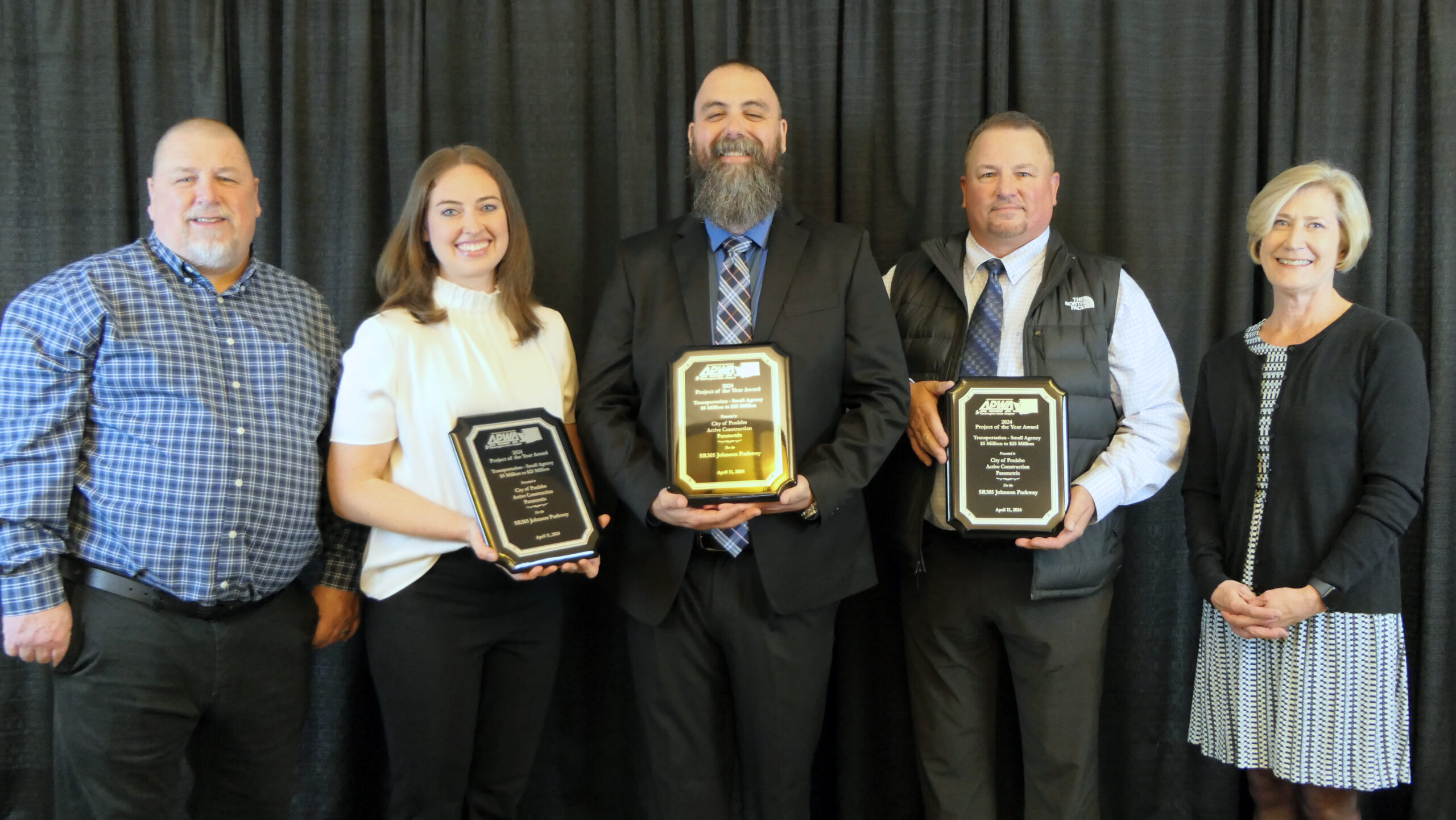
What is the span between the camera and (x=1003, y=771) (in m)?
2.97

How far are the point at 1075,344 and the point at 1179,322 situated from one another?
2.70 ft

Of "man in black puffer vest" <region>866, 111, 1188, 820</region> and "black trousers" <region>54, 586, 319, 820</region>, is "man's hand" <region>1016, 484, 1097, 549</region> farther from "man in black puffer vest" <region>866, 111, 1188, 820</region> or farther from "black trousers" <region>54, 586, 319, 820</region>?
"black trousers" <region>54, 586, 319, 820</region>

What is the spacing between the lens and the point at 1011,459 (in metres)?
2.23

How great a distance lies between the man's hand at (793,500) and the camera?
A: 2.07 metres

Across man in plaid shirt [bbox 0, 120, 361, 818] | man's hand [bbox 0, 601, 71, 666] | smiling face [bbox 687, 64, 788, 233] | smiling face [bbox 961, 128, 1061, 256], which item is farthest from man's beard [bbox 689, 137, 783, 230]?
man's hand [bbox 0, 601, 71, 666]

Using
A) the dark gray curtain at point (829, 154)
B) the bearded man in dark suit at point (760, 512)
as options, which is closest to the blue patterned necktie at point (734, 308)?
the bearded man in dark suit at point (760, 512)

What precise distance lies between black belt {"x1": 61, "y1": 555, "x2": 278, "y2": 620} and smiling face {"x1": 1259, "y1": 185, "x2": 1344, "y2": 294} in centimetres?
261

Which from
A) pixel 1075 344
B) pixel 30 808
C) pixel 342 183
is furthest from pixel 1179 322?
pixel 30 808

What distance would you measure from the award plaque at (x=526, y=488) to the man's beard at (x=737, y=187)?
2.10ft

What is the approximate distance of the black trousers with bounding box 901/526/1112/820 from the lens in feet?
7.72

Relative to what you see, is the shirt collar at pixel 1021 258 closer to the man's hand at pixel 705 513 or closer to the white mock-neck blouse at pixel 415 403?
the man's hand at pixel 705 513

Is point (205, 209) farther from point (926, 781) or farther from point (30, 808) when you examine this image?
point (926, 781)

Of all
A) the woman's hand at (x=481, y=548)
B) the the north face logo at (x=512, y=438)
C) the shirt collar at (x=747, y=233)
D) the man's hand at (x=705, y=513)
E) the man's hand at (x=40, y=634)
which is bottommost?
the man's hand at (x=40, y=634)

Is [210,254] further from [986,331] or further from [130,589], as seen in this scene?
[986,331]
